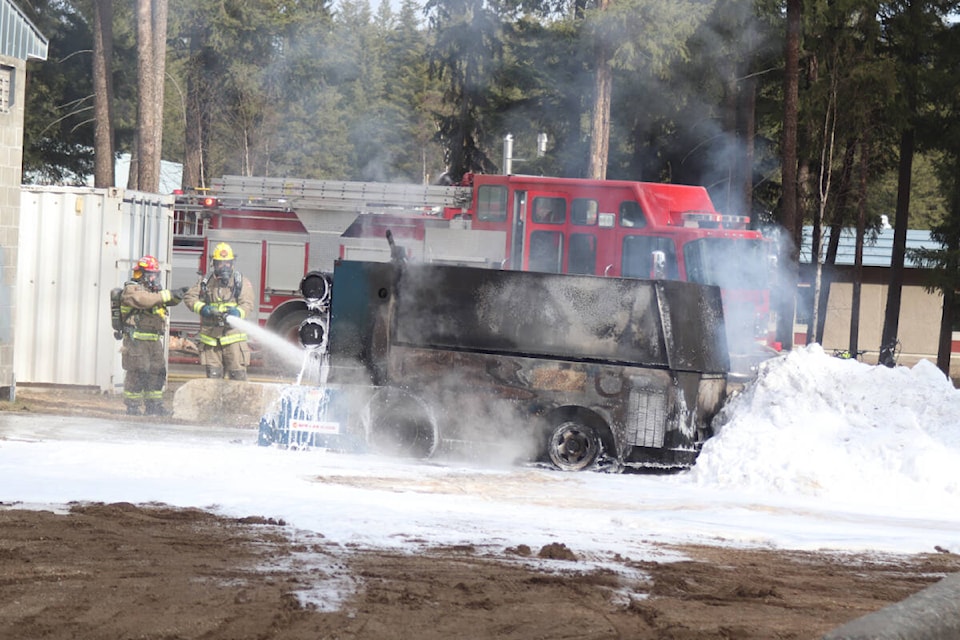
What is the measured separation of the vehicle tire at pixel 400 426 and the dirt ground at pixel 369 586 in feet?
10.6

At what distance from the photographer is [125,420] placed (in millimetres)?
13789

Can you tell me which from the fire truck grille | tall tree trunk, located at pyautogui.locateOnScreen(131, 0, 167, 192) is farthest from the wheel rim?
tall tree trunk, located at pyautogui.locateOnScreen(131, 0, 167, 192)

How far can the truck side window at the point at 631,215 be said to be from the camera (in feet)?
59.9

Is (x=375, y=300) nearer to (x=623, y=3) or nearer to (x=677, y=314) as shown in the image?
(x=677, y=314)

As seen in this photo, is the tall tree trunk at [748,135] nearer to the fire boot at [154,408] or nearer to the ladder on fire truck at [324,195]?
the ladder on fire truck at [324,195]

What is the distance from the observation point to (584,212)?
18547 millimetres

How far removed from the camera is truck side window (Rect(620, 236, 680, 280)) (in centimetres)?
1772

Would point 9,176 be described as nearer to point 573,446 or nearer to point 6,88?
point 6,88

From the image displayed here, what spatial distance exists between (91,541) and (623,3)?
2022cm

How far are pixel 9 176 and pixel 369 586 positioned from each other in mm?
10245

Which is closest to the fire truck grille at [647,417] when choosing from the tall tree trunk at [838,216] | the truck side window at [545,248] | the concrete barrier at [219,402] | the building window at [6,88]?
the concrete barrier at [219,402]

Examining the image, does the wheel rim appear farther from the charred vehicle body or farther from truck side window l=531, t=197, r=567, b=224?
truck side window l=531, t=197, r=567, b=224

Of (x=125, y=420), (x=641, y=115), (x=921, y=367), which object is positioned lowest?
(x=125, y=420)

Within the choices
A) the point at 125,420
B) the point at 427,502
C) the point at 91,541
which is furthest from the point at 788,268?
the point at 91,541
